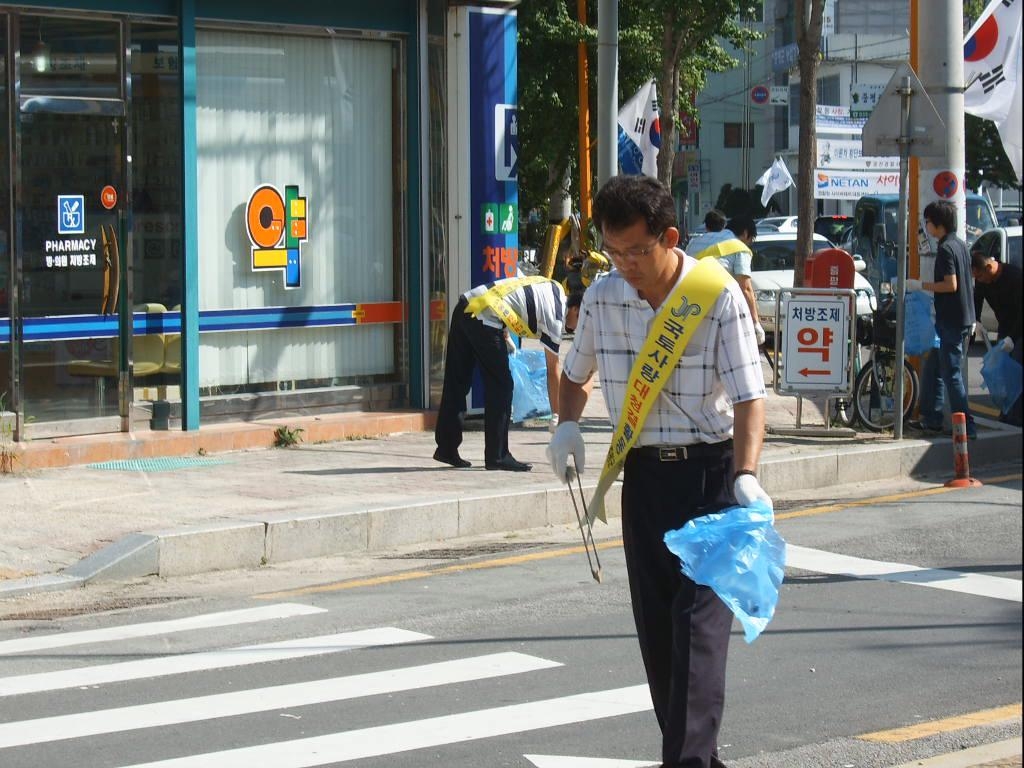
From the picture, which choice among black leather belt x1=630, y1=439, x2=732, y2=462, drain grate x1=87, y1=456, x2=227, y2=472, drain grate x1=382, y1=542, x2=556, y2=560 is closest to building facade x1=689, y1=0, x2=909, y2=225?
drain grate x1=87, y1=456, x2=227, y2=472

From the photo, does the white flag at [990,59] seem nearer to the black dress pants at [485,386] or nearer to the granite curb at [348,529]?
the granite curb at [348,529]

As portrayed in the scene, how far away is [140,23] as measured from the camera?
1245cm

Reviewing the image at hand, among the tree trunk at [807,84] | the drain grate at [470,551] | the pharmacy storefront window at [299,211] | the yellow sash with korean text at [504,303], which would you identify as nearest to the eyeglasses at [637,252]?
the drain grate at [470,551]

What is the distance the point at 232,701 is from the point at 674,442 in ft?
8.39

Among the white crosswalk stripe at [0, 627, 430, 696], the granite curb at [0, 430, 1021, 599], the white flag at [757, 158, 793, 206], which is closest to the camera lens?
the white crosswalk stripe at [0, 627, 430, 696]

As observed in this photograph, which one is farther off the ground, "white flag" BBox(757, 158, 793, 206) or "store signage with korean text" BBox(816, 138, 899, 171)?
"white flag" BBox(757, 158, 793, 206)

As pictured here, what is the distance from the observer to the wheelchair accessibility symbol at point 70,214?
1205 centimetres

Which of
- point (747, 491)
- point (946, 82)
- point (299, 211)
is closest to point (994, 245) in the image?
point (946, 82)

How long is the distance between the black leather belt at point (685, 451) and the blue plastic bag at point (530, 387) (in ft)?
29.9

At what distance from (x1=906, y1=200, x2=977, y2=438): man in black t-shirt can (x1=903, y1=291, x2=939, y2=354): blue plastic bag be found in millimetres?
239

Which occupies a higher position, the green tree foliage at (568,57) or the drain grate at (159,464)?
the green tree foliage at (568,57)

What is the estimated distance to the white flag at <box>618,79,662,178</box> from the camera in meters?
14.9

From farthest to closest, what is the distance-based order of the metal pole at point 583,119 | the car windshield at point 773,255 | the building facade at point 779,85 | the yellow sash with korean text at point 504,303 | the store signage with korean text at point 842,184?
the building facade at point 779,85, the car windshield at point 773,255, the store signage with korean text at point 842,184, the metal pole at point 583,119, the yellow sash with korean text at point 504,303

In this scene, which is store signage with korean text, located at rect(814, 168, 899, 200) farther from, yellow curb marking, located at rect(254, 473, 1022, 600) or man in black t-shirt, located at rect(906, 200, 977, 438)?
yellow curb marking, located at rect(254, 473, 1022, 600)
